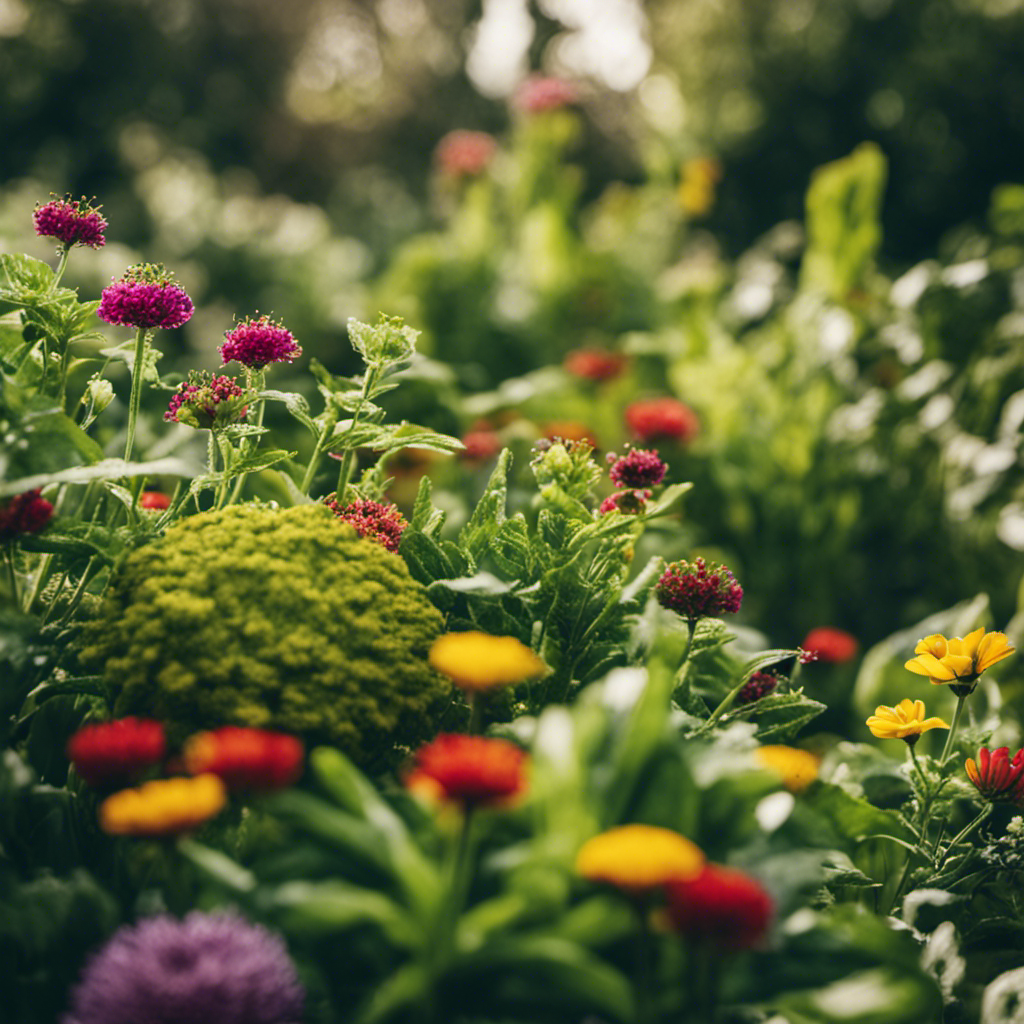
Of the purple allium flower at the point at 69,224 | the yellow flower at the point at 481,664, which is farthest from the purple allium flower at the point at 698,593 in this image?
the purple allium flower at the point at 69,224

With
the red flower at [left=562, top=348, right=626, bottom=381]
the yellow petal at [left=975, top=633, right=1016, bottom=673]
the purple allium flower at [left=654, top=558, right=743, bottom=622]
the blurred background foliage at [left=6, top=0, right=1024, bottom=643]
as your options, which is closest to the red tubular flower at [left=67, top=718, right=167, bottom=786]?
the purple allium flower at [left=654, top=558, right=743, bottom=622]

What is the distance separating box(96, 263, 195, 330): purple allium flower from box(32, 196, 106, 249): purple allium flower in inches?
5.1

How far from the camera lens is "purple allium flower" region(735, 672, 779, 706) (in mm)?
1427

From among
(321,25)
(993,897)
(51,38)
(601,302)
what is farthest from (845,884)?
(321,25)

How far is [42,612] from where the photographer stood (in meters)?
1.41

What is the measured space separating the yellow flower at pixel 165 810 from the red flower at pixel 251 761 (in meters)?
0.02

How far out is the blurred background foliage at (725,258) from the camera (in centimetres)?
265

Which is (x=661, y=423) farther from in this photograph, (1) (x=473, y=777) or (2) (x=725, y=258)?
(2) (x=725, y=258)

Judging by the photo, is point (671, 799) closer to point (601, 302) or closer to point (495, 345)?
point (495, 345)

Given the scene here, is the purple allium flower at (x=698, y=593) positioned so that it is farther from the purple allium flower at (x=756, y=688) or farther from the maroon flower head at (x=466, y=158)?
the maroon flower head at (x=466, y=158)

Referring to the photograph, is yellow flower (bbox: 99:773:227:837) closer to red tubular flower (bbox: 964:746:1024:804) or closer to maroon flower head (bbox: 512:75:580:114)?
red tubular flower (bbox: 964:746:1024:804)

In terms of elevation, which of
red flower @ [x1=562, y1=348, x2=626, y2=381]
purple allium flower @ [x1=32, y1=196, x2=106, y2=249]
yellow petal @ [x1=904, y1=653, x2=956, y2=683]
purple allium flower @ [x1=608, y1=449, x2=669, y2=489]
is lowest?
yellow petal @ [x1=904, y1=653, x2=956, y2=683]

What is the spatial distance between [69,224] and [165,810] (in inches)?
36.2

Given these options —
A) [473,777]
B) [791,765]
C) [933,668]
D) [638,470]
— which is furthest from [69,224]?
[933,668]
